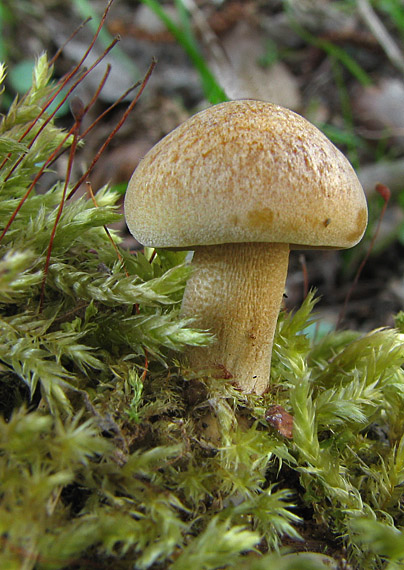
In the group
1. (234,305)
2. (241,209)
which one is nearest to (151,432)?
(234,305)

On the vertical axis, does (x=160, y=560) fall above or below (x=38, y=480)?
below

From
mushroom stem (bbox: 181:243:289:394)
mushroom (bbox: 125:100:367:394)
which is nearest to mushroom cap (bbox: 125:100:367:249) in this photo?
mushroom (bbox: 125:100:367:394)

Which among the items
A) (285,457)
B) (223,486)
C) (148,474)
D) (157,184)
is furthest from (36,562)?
(157,184)

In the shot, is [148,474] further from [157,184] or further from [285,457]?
[157,184]

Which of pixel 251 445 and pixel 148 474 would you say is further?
pixel 251 445

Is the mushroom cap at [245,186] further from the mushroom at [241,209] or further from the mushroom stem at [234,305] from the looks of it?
the mushroom stem at [234,305]

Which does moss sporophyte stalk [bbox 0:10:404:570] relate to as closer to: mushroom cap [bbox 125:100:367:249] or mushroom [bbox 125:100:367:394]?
mushroom [bbox 125:100:367:394]

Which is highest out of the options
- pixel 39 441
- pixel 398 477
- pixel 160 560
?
pixel 39 441

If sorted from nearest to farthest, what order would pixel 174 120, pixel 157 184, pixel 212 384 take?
pixel 157 184, pixel 212 384, pixel 174 120
